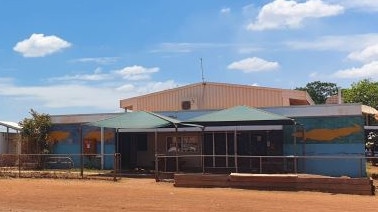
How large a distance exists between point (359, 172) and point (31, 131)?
696 inches

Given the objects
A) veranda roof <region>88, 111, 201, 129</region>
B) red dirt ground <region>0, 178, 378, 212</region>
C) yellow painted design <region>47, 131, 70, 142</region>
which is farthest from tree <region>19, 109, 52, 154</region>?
red dirt ground <region>0, 178, 378, 212</region>

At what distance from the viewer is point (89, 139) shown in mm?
30500

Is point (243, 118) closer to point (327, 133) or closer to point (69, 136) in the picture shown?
point (327, 133)

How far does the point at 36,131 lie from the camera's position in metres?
31.4

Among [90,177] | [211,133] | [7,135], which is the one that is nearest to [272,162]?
[211,133]

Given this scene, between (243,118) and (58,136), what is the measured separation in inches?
500

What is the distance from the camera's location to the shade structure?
923 inches

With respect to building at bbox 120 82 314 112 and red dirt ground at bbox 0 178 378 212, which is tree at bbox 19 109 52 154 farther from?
red dirt ground at bbox 0 178 378 212

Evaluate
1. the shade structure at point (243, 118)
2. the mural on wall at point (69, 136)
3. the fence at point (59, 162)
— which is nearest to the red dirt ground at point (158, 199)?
the shade structure at point (243, 118)

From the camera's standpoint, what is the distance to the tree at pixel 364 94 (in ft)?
230

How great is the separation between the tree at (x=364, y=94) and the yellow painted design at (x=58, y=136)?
156ft

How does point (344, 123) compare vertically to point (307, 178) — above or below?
above

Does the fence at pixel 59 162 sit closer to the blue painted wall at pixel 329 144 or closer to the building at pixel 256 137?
the building at pixel 256 137

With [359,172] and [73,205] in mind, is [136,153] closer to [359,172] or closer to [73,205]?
[359,172]
